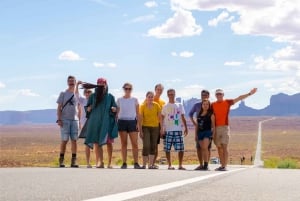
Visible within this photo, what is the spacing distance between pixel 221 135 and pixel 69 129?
120 inches

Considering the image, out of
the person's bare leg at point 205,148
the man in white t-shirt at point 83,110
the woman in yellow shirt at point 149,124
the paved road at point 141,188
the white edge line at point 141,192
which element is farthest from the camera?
the man in white t-shirt at point 83,110

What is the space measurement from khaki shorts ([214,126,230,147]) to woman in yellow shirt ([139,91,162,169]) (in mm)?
1189

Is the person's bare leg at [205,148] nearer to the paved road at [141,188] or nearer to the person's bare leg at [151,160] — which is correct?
the person's bare leg at [151,160]

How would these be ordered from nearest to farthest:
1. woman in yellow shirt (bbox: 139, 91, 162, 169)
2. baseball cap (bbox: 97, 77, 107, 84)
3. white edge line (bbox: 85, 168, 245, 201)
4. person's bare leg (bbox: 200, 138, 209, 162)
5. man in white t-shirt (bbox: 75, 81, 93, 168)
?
white edge line (bbox: 85, 168, 245, 201) < baseball cap (bbox: 97, 77, 107, 84) < person's bare leg (bbox: 200, 138, 209, 162) < woman in yellow shirt (bbox: 139, 91, 162, 169) < man in white t-shirt (bbox: 75, 81, 93, 168)

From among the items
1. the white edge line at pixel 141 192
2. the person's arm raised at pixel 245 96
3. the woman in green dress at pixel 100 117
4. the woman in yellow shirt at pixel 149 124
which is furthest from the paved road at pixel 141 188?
the woman in yellow shirt at pixel 149 124

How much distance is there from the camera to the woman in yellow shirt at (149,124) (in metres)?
12.0

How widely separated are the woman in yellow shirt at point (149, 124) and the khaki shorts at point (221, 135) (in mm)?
1189

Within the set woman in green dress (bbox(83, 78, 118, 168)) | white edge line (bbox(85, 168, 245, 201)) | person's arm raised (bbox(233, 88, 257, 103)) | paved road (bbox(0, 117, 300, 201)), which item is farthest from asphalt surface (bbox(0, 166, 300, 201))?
person's arm raised (bbox(233, 88, 257, 103))

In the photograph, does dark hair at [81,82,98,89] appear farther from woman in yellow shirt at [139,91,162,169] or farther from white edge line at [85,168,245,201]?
white edge line at [85,168,245,201]

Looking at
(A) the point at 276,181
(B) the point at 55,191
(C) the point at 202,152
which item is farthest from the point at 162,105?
(B) the point at 55,191

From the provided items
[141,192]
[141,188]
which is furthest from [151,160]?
[141,192]

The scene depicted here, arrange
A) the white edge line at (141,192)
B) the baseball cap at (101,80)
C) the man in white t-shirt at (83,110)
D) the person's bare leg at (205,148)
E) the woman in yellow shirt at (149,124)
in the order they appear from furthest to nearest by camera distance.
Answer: the man in white t-shirt at (83,110)
the woman in yellow shirt at (149,124)
the person's bare leg at (205,148)
the baseball cap at (101,80)
the white edge line at (141,192)

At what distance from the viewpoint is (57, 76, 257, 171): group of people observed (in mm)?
11781

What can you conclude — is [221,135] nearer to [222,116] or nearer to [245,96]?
[222,116]
